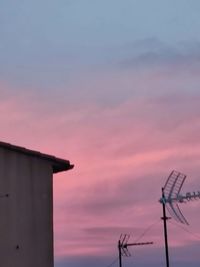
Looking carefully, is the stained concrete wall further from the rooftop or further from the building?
the rooftop

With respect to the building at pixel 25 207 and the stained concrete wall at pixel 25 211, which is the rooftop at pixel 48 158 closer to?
the building at pixel 25 207

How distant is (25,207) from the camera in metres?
20.9

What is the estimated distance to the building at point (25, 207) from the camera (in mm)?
20219

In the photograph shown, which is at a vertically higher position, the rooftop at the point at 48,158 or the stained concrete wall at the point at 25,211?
the rooftop at the point at 48,158

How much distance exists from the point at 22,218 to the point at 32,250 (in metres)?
1.06

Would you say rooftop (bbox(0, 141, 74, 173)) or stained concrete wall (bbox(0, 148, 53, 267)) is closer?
stained concrete wall (bbox(0, 148, 53, 267))

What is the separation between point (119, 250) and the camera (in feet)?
155

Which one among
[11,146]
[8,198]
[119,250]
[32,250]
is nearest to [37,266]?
[32,250]

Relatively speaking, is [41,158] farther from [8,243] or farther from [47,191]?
[8,243]

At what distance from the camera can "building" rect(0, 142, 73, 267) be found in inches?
796

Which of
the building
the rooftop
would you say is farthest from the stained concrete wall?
the rooftop

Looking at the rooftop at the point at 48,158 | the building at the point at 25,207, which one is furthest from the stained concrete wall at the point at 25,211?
the rooftop at the point at 48,158

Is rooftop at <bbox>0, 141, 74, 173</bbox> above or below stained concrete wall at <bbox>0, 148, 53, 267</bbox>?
above

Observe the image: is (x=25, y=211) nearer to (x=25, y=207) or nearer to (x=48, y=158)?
(x=25, y=207)
